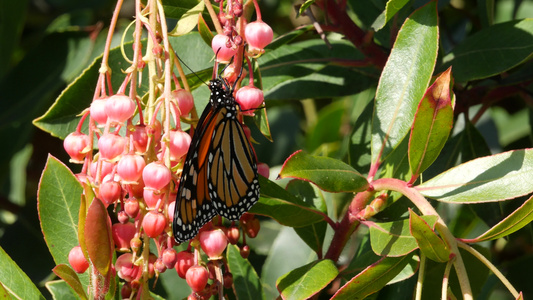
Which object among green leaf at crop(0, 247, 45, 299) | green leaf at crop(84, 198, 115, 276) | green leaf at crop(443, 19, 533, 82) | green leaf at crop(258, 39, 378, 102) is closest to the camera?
green leaf at crop(84, 198, 115, 276)

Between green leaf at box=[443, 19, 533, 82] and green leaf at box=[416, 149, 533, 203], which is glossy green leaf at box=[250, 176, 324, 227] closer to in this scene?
green leaf at box=[416, 149, 533, 203]

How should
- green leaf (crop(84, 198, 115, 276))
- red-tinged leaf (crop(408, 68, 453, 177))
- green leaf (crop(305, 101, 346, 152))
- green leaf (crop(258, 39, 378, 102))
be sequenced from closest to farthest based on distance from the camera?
green leaf (crop(84, 198, 115, 276)) → red-tinged leaf (crop(408, 68, 453, 177)) → green leaf (crop(258, 39, 378, 102)) → green leaf (crop(305, 101, 346, 152))

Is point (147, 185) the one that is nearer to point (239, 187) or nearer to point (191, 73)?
point (239, 187)

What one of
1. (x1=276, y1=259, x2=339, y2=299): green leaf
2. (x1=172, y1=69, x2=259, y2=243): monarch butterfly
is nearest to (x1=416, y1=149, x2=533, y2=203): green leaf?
(x1=276, y1=259, x2=339, y2=299): green leaf

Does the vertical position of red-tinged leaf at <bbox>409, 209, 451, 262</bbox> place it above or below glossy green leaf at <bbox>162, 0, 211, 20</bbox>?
below

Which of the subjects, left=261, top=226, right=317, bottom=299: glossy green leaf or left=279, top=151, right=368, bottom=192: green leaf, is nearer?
left=279, top=151, right=368, bottom=192: green leaf

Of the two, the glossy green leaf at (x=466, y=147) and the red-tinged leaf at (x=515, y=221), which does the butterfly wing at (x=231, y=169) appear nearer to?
the red-tinged leaf at (x=515, y=221)

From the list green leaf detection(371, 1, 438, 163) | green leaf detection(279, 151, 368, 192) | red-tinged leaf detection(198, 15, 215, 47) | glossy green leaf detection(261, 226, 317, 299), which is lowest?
glossy green leaf detection(261, 226, 317, 299)

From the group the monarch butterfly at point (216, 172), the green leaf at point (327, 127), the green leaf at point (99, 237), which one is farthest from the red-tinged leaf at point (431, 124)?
the green leaf at point (327, 127)
